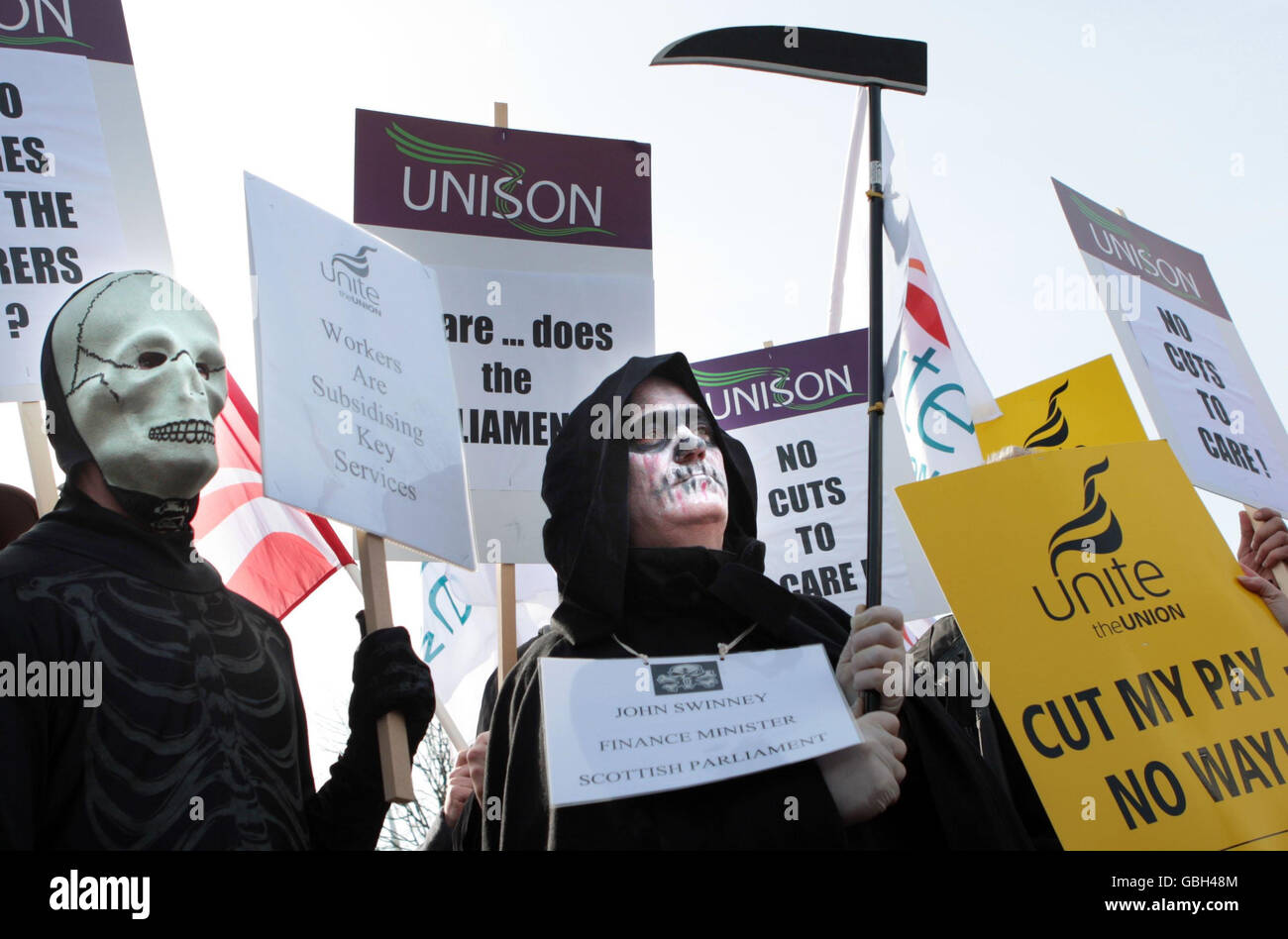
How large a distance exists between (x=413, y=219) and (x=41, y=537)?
2238 millimetres

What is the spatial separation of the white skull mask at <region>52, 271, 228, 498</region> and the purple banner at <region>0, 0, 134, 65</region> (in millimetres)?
1428

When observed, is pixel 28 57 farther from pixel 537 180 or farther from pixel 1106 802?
pixel 1106 802

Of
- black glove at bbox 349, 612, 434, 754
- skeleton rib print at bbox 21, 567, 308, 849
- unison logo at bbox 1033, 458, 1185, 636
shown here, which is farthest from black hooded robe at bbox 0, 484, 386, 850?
unison logo at bbox 1033, 458, 1185, 636

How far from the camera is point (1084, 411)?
5.31 metres

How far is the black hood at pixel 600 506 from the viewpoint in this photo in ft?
10.6

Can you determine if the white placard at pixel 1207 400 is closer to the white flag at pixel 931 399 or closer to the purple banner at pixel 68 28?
the white flag at pixel 931 399

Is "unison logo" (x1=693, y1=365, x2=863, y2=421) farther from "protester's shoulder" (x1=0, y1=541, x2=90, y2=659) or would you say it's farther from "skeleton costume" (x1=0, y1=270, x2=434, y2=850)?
"protester's shoulder" (x1=0, y1=541, x2=90, y2=659)

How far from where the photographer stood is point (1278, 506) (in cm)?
499

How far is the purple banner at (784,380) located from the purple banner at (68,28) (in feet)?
10.5

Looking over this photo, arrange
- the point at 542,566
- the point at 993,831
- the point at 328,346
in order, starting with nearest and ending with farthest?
the point at 993,831
the point at 328,346
the point at 542,566

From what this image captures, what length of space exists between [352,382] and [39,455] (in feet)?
3.45

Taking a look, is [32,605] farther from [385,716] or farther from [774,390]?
[774,390]
